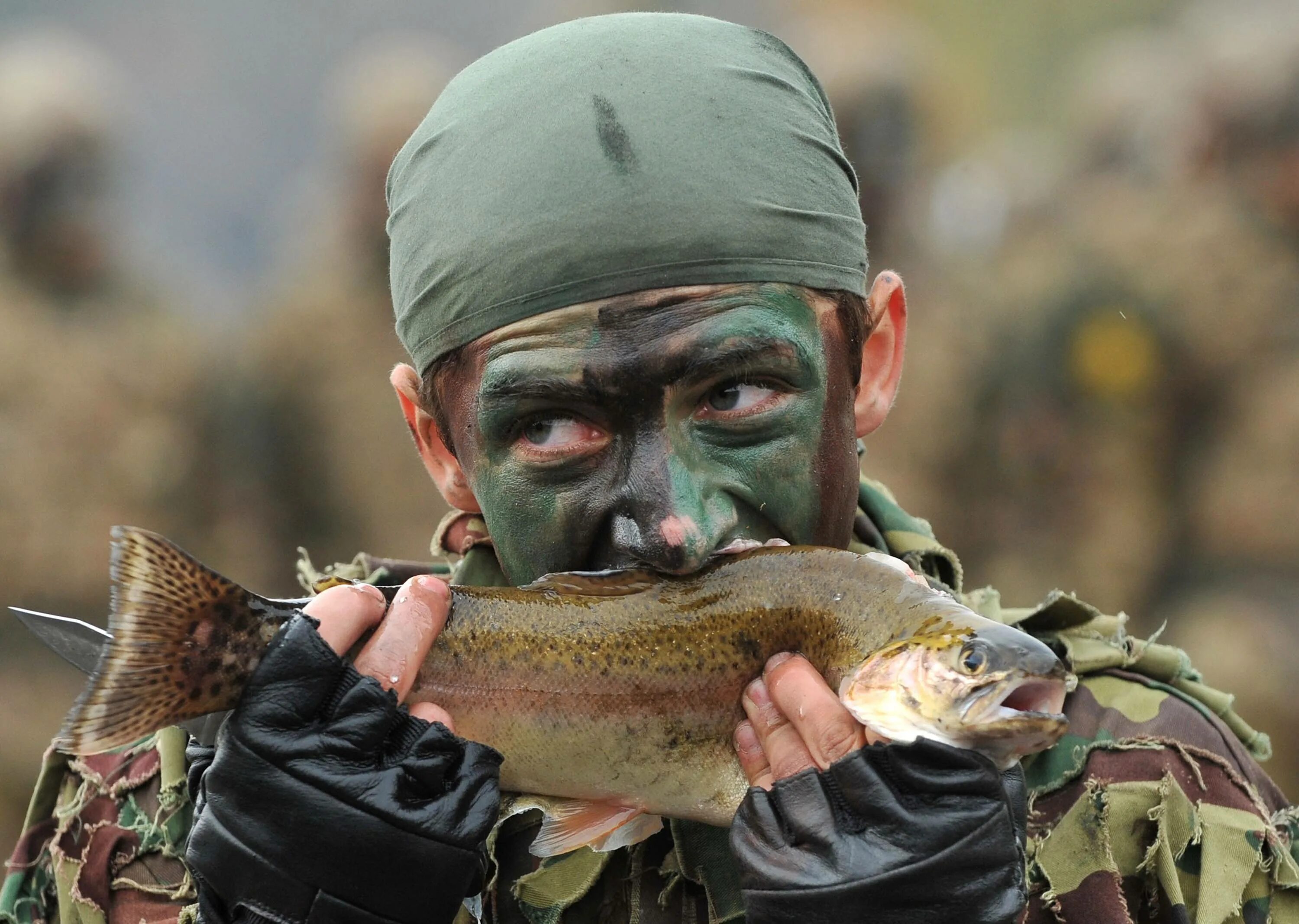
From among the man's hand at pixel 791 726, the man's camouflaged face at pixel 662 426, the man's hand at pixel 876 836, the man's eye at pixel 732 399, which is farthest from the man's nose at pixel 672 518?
the man's hand at pixel 876 836

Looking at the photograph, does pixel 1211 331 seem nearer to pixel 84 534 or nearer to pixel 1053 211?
pixel 1053 211

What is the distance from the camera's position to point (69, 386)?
10227mm

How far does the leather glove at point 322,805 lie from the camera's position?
8.93ft

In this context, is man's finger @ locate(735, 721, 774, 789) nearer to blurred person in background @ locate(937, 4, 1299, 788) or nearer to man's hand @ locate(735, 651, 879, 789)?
man's hand @ locate(735, 651, 879, 789)

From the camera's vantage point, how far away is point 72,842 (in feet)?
12.0

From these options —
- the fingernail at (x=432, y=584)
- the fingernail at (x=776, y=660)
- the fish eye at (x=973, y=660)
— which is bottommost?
the fingernail at (x=776, y=660)

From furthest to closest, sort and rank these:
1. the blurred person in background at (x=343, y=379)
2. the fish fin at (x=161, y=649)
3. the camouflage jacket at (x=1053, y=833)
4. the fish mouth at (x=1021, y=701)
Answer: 1. the blurred person in background at (x=343, y=379)
2. the camouflage jacket at (x=1053, y=833)
3. the fish fin at (x=161, y=649)
4. the fish mouth at (x=1021, y=701)

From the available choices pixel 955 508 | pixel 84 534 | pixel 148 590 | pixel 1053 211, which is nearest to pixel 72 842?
pixel 148 590

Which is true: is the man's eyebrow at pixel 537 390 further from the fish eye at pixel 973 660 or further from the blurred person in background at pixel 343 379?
the blurred person in background at pixel 343 379

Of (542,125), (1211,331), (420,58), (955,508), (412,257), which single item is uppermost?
(542,125)

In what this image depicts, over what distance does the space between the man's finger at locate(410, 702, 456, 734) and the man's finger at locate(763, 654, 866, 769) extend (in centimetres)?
55

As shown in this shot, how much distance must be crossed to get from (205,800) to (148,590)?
1.25 feet

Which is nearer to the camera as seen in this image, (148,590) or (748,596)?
(148,590)

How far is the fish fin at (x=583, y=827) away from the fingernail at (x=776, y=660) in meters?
0.35
